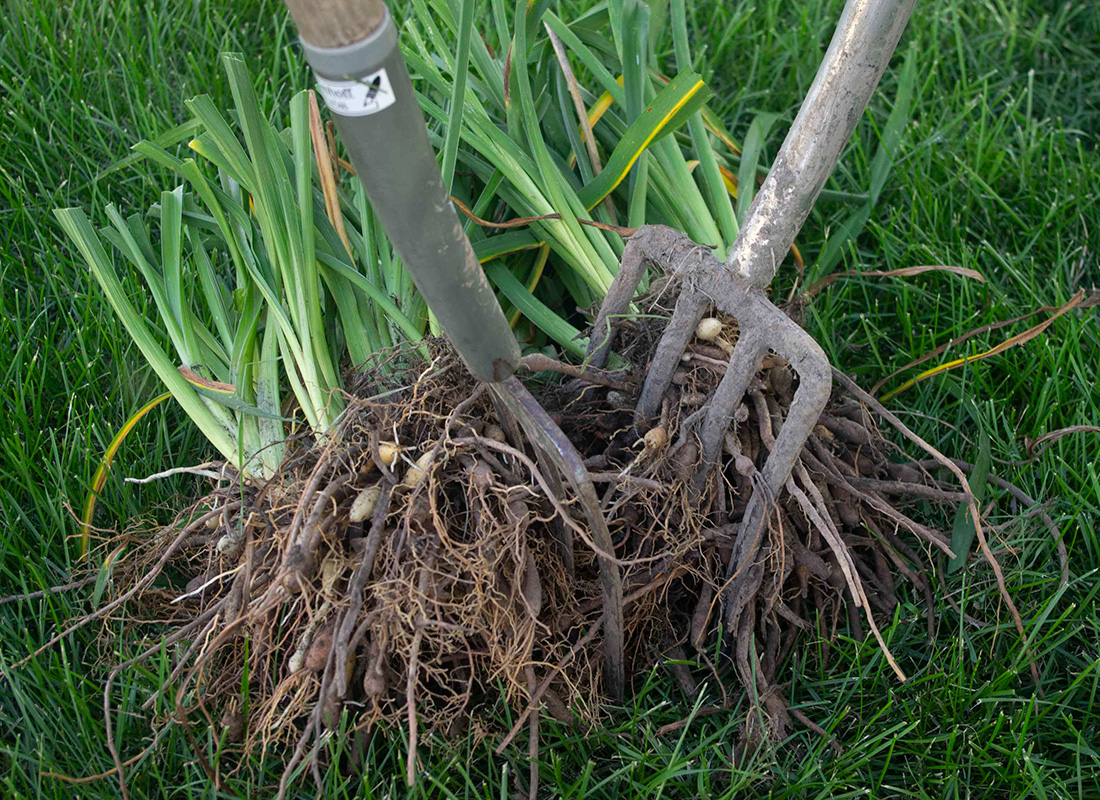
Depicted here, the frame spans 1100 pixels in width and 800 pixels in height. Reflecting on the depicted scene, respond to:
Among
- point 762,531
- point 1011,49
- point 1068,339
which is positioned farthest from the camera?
point 1011,49

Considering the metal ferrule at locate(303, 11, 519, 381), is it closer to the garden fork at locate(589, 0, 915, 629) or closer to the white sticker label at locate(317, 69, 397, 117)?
the white sticker label at locate(317, 69, 397, 117)

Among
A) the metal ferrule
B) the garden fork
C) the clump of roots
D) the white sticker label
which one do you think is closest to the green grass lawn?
the clump of roots

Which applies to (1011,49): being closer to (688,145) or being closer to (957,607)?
(688,145)

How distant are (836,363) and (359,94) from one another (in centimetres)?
118

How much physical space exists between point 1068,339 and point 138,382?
1.64 meters

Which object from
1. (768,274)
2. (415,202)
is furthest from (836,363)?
(415,202)

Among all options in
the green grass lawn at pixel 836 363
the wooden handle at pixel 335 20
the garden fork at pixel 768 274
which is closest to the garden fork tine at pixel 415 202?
the wooden handle at pixel 335 20

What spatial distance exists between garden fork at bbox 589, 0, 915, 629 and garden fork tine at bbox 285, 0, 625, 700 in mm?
216

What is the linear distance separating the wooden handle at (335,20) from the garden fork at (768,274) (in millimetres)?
588

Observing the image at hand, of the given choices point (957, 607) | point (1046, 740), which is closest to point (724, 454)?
point (957, 607)

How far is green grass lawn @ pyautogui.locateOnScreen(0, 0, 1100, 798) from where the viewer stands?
1.28 metres

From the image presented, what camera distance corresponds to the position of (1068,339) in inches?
66.1

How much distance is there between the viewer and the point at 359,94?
83 centimetres

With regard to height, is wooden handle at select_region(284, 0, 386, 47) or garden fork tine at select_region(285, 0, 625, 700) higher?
wooden handle at select_region(284, 0, 386, 47)
